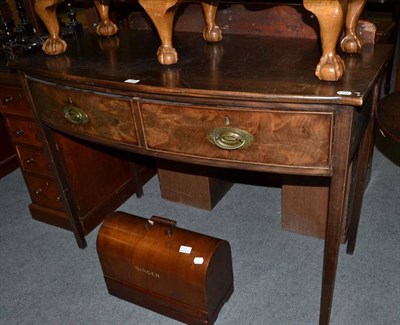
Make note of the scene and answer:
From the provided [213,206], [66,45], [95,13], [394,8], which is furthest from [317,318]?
[394,8]

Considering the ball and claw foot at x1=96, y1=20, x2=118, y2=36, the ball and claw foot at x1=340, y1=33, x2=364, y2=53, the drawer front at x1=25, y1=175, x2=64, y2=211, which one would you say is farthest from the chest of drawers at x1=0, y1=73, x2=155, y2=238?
the ball and claw foot at x1=340, y1=33, x2=364, y2=53

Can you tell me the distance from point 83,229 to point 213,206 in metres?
0.71

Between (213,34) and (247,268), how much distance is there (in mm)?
1061

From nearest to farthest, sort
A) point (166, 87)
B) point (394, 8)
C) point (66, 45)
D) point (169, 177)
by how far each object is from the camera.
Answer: point (166, 87)
point (66, 45)
point (169, 177)
point (394, 8)

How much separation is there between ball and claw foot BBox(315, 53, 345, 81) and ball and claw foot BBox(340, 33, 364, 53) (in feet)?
0.81

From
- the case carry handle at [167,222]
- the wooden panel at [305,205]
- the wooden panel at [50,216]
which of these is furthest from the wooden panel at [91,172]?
the wooden panel at [305,205]

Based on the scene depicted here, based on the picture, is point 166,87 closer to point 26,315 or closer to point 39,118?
A: point 39,118

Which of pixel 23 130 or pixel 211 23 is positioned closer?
pixel 211 23

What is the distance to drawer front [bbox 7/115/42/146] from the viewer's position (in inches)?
90.0

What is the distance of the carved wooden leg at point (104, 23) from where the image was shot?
6.68 ft

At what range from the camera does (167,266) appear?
1726 millimetres

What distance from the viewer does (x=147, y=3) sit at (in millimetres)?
1473

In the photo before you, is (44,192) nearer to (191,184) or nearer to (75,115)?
(191,184)

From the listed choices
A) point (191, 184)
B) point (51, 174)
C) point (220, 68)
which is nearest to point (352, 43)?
point (220, 68)
